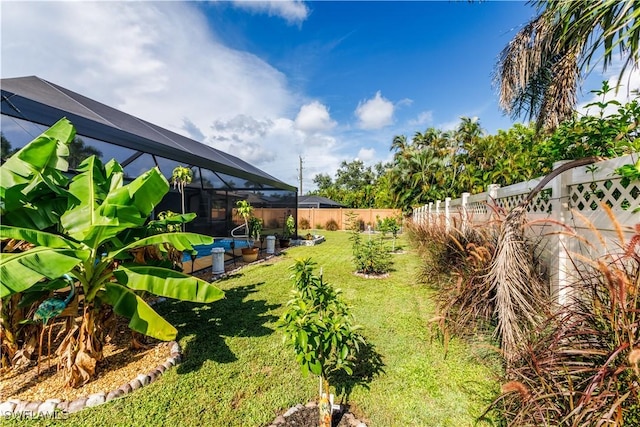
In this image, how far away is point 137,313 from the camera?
9.21ft

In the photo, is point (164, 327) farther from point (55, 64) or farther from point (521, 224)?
point (55, 64)

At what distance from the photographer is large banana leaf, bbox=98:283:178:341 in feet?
9.00

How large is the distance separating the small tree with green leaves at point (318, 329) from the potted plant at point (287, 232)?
11054mm

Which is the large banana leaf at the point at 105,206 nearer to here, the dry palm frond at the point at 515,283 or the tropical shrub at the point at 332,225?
the dry palm frond at the point at 515,283

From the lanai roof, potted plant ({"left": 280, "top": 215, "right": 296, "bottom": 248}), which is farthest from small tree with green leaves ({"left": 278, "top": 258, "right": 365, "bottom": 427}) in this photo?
potted plant ({"left": 280, "top": 215, "right": 296, "bottom": 248})

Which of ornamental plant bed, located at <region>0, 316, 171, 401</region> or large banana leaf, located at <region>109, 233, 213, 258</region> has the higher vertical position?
Result: large banana leaf, located at <region>109, 233, 213, 258</region>

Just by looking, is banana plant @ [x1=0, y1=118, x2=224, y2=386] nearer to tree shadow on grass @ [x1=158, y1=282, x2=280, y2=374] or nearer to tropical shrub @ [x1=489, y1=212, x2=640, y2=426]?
tree shadow on grass @ [x1=158, y1=282, x2=280, y2=374]

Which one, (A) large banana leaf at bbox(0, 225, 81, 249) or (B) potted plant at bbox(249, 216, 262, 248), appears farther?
(B) potted plant at bbox(249, 216, 262, 248)

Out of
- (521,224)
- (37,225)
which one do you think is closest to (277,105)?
(37,225)

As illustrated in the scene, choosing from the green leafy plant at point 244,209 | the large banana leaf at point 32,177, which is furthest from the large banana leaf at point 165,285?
the green leafy plant at point 244,209

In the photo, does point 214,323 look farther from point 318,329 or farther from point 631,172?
point 631,172

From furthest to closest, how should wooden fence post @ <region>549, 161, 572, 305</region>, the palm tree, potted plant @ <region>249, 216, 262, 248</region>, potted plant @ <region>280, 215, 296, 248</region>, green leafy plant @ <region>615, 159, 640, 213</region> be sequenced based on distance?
potted plant @ <region>280, 215, 296, 248</region> < potted plant @ <region>249, 216, 262, 248</region> < the palm tree < wooden fence post @ <region>549, 161, 572, 305</region> < green leafy plant @ <region>615, 159, 640, 213</region>

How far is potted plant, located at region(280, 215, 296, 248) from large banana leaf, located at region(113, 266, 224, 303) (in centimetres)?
1033

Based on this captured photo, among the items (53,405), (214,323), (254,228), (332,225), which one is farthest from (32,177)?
(332,225)
